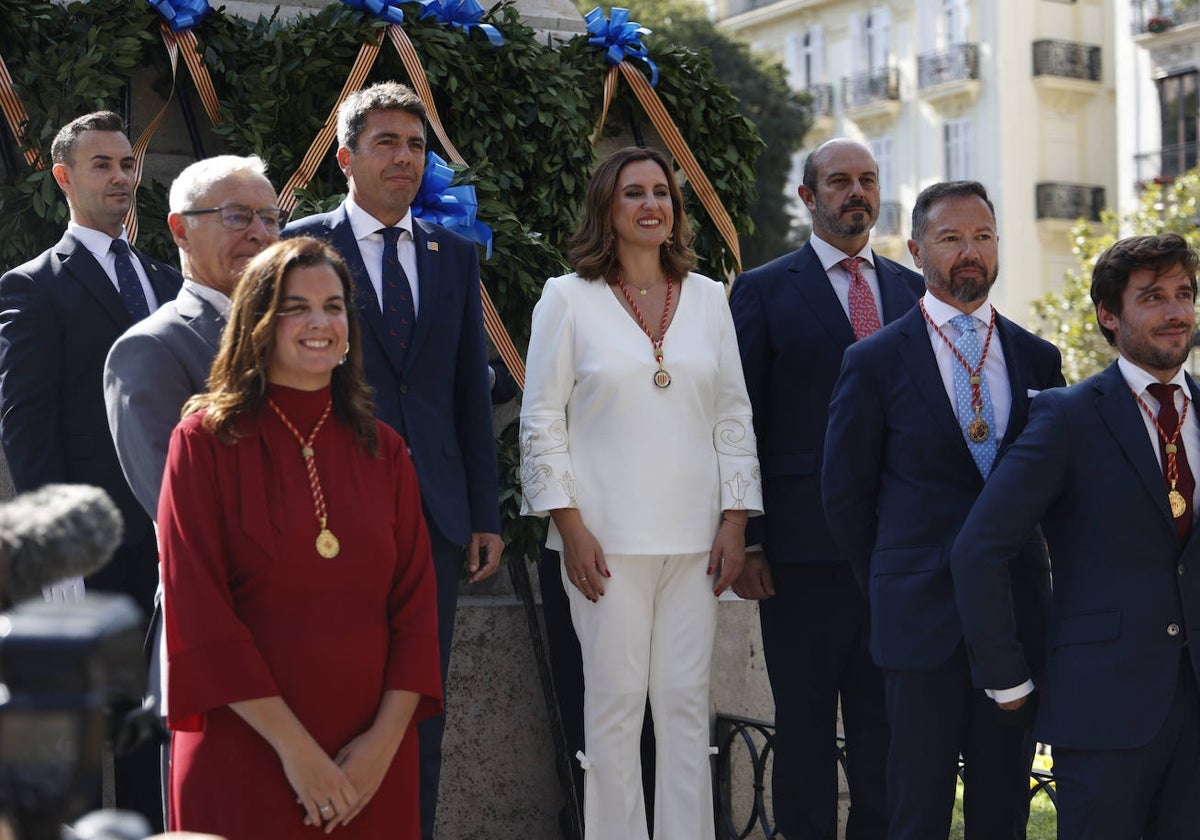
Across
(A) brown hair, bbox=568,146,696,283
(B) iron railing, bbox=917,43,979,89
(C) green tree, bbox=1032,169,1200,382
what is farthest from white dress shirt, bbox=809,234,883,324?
(B) iron railing, bbox=917,43,979,89

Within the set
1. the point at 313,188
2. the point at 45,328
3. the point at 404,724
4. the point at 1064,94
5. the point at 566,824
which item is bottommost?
the point at 566,824

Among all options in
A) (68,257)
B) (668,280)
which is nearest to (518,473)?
(668,280)

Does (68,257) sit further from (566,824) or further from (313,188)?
(566,824)

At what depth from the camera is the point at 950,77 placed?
37.2 m

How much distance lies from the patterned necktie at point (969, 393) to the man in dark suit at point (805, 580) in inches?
24.1

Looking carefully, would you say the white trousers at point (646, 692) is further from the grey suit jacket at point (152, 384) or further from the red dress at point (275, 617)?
the grey suit jacket at point (152, 384)

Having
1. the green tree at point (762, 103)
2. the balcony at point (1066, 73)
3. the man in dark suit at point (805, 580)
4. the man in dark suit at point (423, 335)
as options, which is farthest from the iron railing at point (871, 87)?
the man in dark suit at point (423, 335)

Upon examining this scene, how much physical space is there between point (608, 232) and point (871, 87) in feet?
116

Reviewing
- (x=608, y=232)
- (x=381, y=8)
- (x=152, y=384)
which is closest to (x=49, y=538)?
(x=152, y=384)

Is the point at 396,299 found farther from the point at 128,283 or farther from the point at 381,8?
the point at 381,8

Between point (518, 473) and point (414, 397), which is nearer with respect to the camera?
point (414, 397)

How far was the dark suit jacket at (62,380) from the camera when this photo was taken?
463cm

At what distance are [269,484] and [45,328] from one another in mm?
1489

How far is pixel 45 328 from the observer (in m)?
4.72
